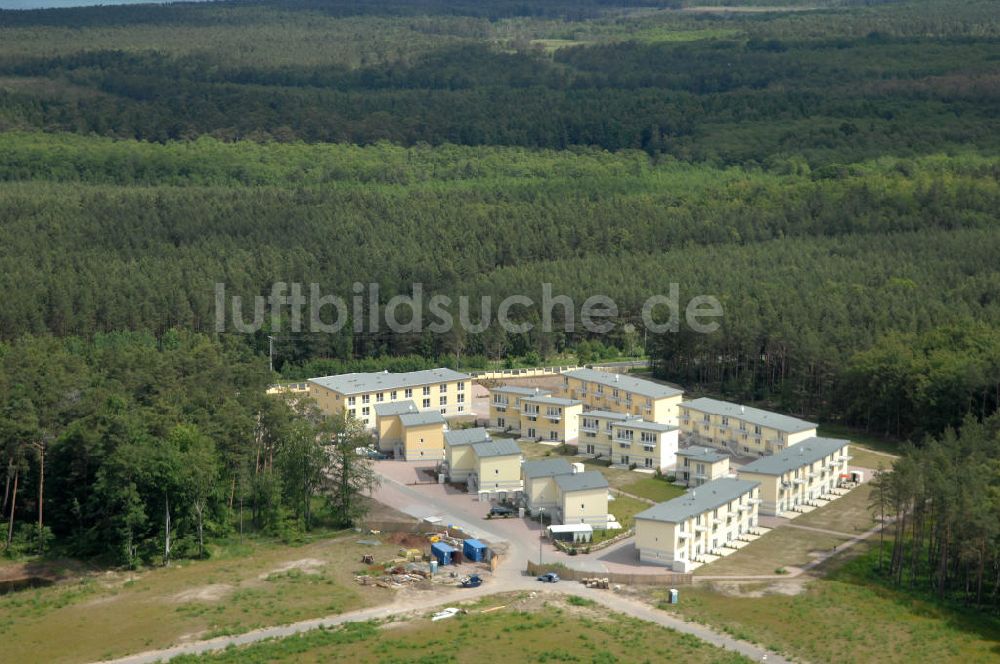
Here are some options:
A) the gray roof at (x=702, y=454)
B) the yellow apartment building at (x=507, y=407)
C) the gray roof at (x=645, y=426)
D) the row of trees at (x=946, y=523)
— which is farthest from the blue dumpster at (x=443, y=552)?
the yellow apartment building at (x=507, y=407)

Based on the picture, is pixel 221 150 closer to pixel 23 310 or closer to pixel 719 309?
pixel 23 310

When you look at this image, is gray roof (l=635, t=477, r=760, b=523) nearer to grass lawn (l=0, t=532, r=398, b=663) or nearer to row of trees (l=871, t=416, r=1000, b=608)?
row of trees (l=871, t=416, r=1000, b=608)

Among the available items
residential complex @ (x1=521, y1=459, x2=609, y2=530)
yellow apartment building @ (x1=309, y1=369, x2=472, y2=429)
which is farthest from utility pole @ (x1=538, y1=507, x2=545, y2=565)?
yellow apartment building @ (x1=309, y1=369, x2=472, y2=429)

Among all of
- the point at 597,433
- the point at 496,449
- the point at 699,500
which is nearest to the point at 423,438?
the point at 496,449

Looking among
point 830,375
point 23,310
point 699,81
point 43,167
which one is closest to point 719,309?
point 830,375

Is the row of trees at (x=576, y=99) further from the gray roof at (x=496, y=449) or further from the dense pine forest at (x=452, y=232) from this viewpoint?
the gray roof at (x=496, y=449)
